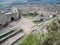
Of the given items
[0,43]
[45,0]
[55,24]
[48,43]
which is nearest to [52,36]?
[48,43]

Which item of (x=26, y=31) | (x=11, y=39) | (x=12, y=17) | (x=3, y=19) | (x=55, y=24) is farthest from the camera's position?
(x=12, y=17)

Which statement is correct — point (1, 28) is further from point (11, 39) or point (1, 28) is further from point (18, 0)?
point (18, 0)

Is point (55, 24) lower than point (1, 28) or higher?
higher

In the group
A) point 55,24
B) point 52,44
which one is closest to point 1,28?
point 55,24

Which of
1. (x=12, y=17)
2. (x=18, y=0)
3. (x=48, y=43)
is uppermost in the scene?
(x=48, y=43)

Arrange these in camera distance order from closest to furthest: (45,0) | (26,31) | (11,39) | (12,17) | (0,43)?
(0,43)
(11,39)
(26,31)
(12,17)
(45,0)

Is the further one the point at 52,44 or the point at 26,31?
the point at 26,31

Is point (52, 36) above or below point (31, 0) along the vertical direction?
above

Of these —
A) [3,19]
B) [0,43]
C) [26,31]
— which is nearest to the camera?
[0,43]

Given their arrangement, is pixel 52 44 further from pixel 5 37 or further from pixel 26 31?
pixel 26 31
